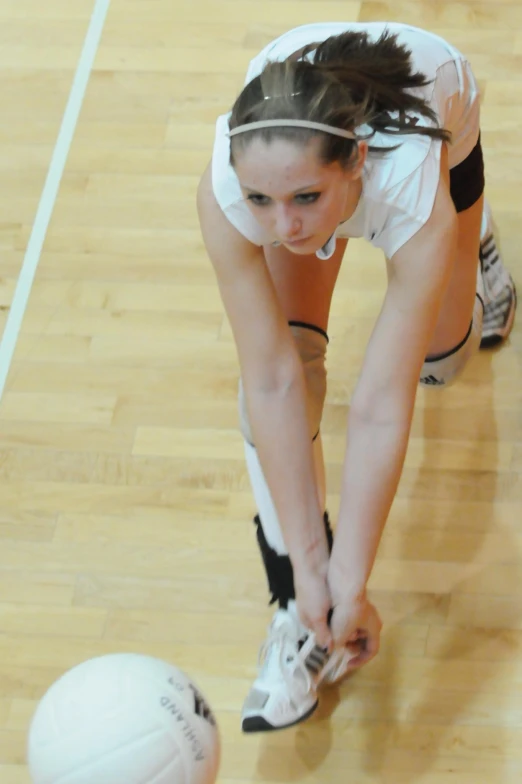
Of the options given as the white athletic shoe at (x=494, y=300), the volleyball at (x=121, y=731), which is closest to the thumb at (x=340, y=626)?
the volleyball at (x=121, y=731)

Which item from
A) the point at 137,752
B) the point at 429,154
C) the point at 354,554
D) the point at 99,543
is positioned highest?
the point at 429,154

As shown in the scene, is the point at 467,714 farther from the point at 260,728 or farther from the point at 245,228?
the point at 245,228

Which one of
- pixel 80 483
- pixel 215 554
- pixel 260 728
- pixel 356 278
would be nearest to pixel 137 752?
pixel 260 728

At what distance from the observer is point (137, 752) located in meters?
1.36

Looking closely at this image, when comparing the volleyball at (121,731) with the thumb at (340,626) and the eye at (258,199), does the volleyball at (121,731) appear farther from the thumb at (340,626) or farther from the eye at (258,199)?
the eye at (258,199)

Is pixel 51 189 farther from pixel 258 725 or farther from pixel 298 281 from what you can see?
pixel 258 725

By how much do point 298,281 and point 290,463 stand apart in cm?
33

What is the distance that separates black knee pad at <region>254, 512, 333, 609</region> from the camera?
172 cm

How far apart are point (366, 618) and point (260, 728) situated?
0.27 m

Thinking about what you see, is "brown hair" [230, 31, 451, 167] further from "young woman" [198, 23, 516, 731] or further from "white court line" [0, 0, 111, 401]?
"white court line" [0, 0, 111, 401]

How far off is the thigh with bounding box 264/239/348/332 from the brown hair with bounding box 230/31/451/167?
35 cm

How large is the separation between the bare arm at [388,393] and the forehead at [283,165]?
208mm

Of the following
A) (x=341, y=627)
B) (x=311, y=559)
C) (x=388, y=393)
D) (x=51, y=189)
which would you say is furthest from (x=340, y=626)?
(x=51, y=189)

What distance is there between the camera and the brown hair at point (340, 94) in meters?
1.28
